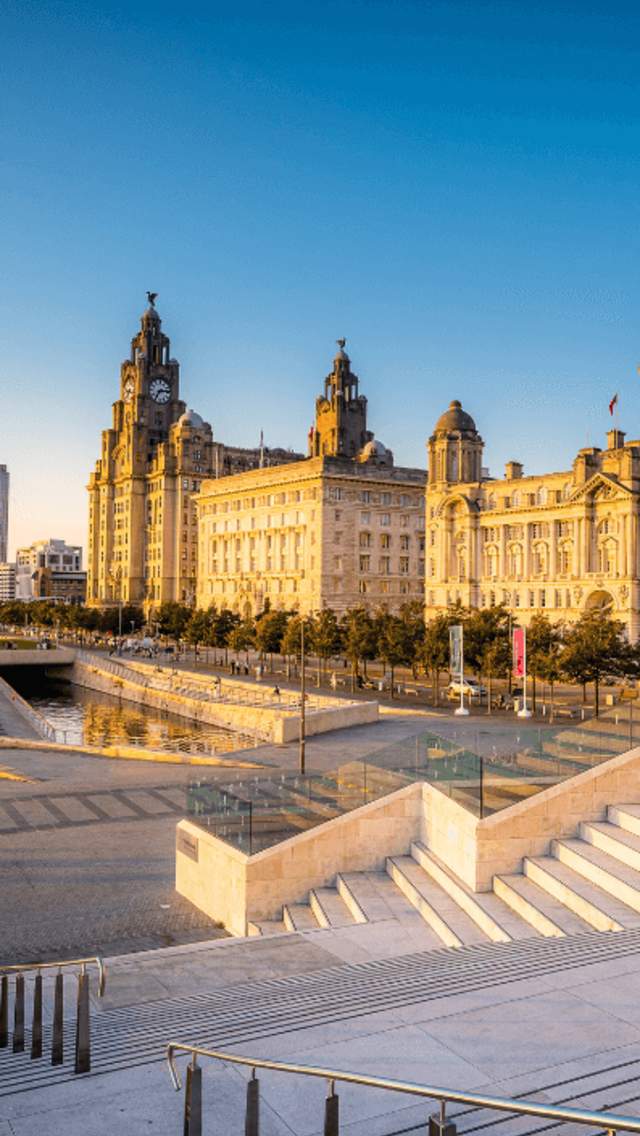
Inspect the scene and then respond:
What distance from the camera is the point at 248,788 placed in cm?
1988

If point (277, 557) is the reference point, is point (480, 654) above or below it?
below

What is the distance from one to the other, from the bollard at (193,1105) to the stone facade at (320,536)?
3803 inches

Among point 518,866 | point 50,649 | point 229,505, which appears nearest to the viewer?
point 518,866

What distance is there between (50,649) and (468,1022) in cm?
9039

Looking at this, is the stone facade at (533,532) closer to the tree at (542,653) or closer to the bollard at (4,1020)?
the tree at (542,653)

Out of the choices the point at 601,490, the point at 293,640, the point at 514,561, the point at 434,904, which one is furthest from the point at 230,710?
the point at 434,904

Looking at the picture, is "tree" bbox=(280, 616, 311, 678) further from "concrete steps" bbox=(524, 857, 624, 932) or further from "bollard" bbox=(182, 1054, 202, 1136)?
"bollard" bbox=(182, 1054, 202, 1136)

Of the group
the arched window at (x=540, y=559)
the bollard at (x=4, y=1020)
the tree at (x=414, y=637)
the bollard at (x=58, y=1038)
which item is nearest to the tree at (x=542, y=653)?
the tree at (x=414, y=637)

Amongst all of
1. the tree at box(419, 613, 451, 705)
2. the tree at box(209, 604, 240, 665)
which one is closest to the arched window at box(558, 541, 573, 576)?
the tree at box(419, 613, 451, 705)

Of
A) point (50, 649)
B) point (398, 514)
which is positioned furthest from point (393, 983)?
point (398, 514)

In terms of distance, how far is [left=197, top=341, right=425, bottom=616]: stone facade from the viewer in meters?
105

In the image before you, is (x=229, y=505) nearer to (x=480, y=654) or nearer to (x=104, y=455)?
(x=104, y=455)

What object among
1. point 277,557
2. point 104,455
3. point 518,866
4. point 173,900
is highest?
point 104,455

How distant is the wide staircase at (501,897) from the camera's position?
15023 mm
